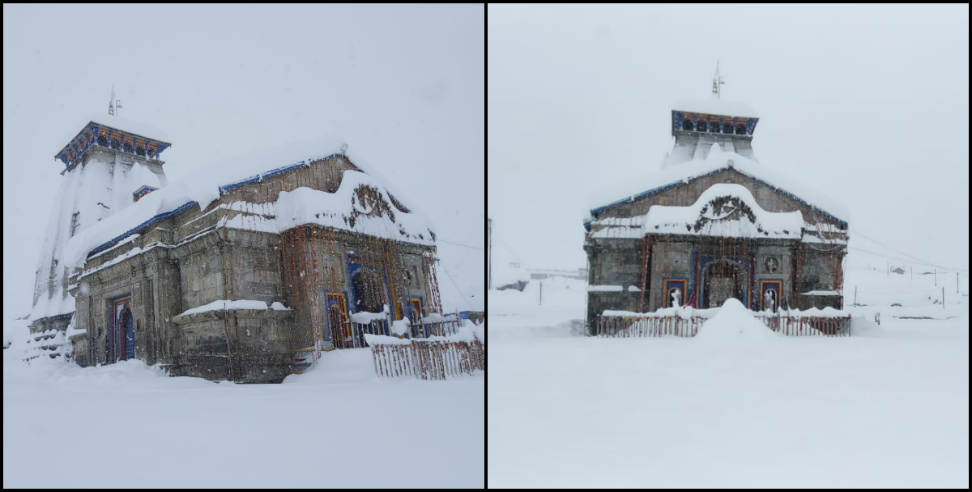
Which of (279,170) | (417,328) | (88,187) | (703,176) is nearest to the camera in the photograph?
(279,170)

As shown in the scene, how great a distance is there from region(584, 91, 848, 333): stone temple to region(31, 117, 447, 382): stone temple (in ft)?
14.2

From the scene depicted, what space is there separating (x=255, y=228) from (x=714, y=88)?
11016mm

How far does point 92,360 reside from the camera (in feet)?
31.0

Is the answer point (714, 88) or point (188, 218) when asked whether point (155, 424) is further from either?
point (714, 88)

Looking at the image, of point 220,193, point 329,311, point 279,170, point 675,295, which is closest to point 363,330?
point 329,311

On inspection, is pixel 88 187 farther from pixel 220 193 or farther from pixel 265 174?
pixel 265 174

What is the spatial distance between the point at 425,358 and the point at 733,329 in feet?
14.0

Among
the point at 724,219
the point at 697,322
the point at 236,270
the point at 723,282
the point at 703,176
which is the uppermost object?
the point at 703,176

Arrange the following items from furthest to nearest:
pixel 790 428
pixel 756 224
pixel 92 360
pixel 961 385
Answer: pixel 756 224
pixel 92 360
pixel 961 385
pixel 790 428

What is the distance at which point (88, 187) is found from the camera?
33.7 feet

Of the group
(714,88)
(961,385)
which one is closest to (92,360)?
(961,385)

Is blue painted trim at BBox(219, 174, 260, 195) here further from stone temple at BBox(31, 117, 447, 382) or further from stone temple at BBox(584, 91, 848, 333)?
stone temple at BBox(584, 91, 848, 333)

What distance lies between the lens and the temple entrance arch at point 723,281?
12094 millimetres

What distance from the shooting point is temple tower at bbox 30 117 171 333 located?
31.0 feet
